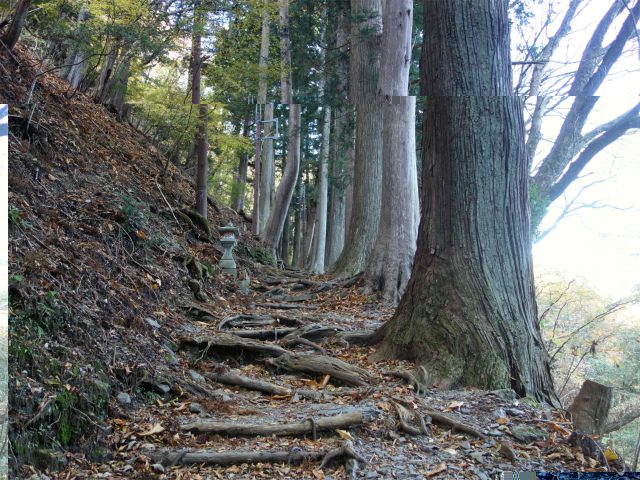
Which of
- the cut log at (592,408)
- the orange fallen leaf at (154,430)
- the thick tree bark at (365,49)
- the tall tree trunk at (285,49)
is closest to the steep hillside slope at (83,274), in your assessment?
the orange fallen leaf at (154,430)

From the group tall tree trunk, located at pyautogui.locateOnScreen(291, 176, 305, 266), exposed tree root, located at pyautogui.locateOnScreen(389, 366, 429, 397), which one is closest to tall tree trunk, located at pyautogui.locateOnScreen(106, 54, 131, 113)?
tall tree trunk, located at pyautogui.locateOnScreen(291, 176, 305, 266)

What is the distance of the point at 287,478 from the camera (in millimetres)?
1947

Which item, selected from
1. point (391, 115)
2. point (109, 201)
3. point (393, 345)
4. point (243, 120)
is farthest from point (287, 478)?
point (391, 115)

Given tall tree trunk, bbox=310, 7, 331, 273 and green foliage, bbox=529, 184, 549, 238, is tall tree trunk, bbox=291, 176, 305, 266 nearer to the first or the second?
tall tree trunk, bbox=310, 7, 331, 273

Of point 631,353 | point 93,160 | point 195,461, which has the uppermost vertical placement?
point 93,160

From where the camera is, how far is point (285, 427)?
7.23 ft

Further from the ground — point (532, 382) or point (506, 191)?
point (506, 191)

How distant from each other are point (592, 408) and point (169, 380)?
2514mm

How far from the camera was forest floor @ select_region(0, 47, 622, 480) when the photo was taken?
2014 mm

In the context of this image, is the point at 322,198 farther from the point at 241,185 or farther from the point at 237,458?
the point at 237,458

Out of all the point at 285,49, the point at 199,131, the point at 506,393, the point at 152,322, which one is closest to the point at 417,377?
the point at 506,393

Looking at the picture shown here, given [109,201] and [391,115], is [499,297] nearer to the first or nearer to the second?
[391,115]

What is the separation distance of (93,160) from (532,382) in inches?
179

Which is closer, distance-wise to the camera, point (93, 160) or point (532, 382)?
point (532, 382)
